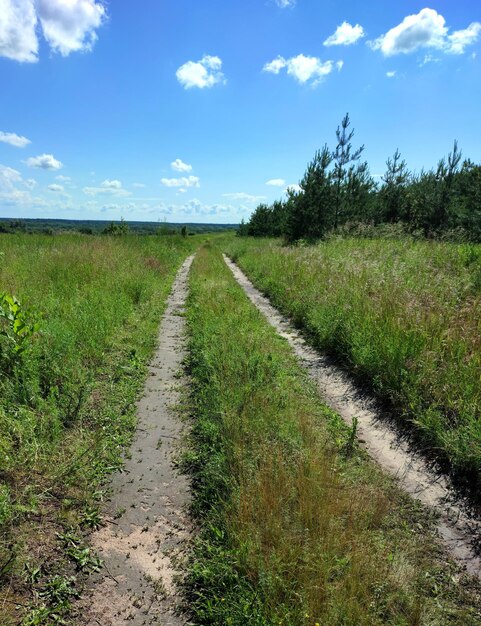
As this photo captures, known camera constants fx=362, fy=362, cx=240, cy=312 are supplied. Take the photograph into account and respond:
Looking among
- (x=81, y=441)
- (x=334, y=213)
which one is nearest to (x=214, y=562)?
(x=81, y=441)

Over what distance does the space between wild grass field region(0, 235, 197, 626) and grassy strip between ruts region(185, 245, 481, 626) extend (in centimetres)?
83

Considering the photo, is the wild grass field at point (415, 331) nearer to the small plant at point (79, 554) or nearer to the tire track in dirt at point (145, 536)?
the tire track in dirt at point (145, 536)

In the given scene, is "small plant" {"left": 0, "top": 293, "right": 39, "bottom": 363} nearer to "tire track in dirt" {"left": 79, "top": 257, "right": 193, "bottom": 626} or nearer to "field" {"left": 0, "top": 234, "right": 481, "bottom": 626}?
"field" {"left": 0, "top": 234, "right": 481, "bottom": 626}

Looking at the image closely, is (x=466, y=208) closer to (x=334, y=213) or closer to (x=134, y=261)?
(x=334, y=213)

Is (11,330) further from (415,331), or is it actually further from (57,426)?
(415,331)

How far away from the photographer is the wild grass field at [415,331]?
3.72 meters

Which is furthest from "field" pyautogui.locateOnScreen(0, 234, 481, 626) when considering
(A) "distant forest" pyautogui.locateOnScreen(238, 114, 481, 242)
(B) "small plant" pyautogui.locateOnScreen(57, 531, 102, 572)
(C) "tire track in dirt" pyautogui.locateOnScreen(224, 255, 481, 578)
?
(A) "distant forest" pyautogui.locateOnScreen(238, 114, 481, 242)

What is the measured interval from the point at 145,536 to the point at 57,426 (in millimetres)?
1454

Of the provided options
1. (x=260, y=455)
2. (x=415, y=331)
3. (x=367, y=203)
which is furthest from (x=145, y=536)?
(x=367, y=203)

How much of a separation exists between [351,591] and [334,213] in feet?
80.8

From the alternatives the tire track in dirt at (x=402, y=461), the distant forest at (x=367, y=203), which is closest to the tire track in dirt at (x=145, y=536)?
the tire track in dirt at (x=402, y=461)

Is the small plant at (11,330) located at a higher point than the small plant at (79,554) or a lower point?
higher

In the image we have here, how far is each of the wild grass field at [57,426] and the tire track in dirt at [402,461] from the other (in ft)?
8.22

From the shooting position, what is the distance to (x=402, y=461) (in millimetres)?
3514
